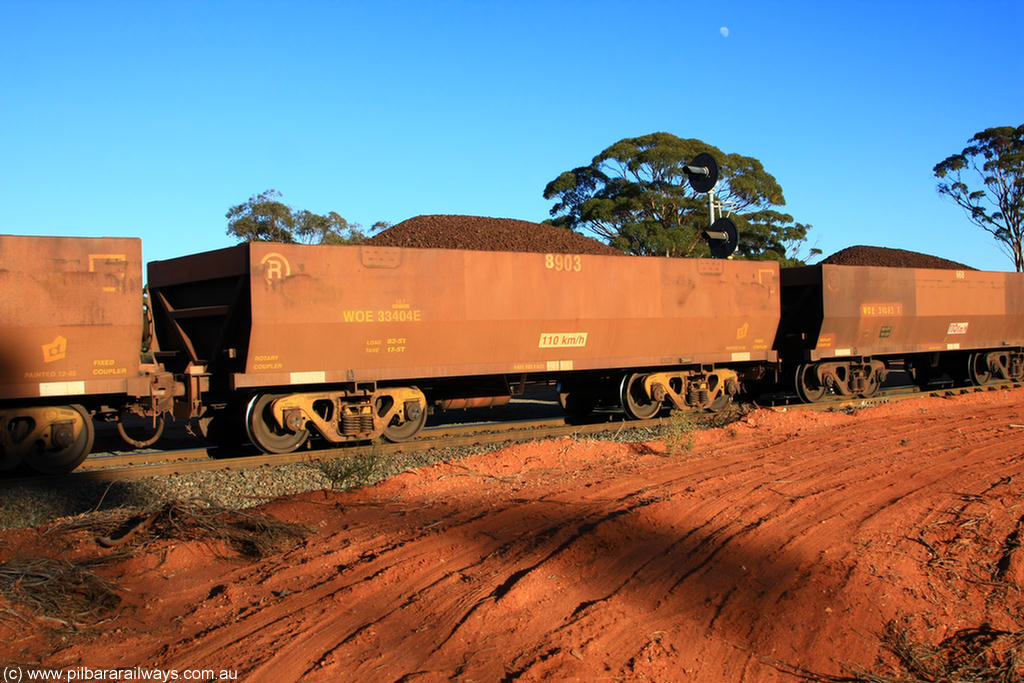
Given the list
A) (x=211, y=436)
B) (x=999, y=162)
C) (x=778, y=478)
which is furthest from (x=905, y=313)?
(x=999, y=162)

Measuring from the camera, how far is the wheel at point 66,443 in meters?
9.59

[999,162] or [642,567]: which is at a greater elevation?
[999,162]

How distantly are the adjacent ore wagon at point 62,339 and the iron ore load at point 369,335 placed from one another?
0.02 metres

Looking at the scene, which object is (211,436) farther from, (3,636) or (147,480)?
(3,636)

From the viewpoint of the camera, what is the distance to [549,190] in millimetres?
43062

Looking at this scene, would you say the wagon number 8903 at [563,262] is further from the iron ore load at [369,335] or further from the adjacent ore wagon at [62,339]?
the adjacent ore wagon at [62,339]

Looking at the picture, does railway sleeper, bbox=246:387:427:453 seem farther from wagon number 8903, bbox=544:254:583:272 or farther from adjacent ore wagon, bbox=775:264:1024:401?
adjacent ore wagon, bbox=775:264:1024:401

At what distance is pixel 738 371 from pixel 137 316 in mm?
11027

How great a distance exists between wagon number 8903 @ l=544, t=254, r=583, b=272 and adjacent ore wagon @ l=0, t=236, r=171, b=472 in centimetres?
A: 590

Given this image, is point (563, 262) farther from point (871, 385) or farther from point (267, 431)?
point (871, 385)

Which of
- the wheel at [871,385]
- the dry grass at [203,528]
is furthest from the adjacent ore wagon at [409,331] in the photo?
the wheel at [871,385]

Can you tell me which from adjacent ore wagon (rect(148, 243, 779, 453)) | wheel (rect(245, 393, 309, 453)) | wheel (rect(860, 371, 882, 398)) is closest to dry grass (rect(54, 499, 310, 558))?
adjacent ore wagon (rect(148, 243, 779, 453))

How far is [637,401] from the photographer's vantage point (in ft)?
47.1

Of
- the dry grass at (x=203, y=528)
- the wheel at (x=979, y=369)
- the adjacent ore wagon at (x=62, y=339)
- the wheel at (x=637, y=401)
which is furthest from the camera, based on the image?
the wheel at (x=979, y=369)
